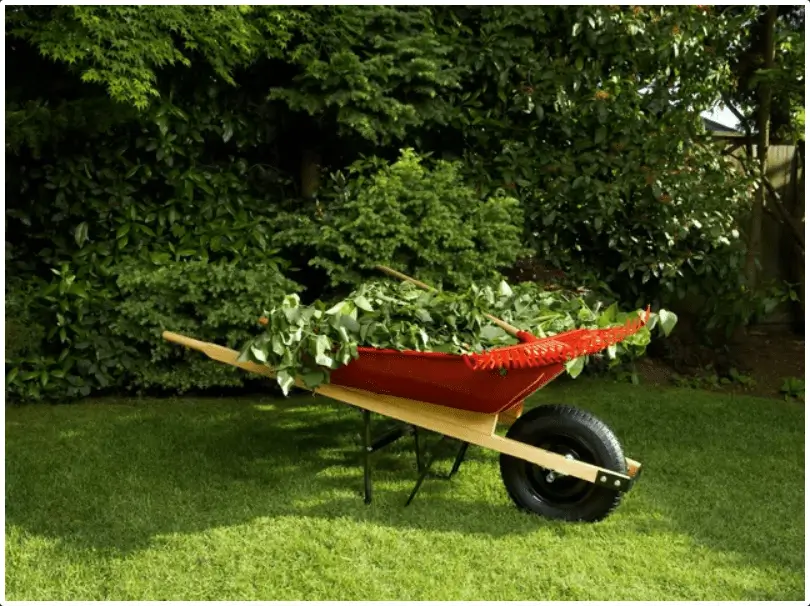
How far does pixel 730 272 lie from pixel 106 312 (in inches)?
140

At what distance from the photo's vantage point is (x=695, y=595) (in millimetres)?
2471

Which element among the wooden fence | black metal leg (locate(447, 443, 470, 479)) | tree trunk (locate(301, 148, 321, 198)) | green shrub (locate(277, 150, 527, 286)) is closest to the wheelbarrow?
black metal leg (locate(447, 443, 470, 479))

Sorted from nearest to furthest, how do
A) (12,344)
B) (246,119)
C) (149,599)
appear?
1. (149,599)
2. (12,344)
3. (246,119)

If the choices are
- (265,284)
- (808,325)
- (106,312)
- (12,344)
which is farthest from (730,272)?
(12,344)

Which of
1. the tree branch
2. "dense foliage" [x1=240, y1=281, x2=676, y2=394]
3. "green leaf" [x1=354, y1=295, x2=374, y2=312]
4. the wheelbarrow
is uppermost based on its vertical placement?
the tree branch

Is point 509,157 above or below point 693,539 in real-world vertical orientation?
above

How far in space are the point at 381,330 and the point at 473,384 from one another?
1.16ft

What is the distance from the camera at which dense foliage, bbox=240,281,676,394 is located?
9.64 feet

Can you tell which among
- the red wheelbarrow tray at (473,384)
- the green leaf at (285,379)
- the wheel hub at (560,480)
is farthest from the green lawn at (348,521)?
the green leaf at (285,379)

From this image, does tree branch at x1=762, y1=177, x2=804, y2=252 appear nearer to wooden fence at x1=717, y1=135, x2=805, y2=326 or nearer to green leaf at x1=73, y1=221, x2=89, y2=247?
wooden fence at x1=717, y1=135, x2=805, y2=326

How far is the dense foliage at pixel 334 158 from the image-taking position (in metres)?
4.45

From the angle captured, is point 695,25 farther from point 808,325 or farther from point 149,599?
point 149,599

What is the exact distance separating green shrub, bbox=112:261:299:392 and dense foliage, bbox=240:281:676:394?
1.42 metres

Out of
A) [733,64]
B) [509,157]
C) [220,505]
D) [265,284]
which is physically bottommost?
[220,505]
